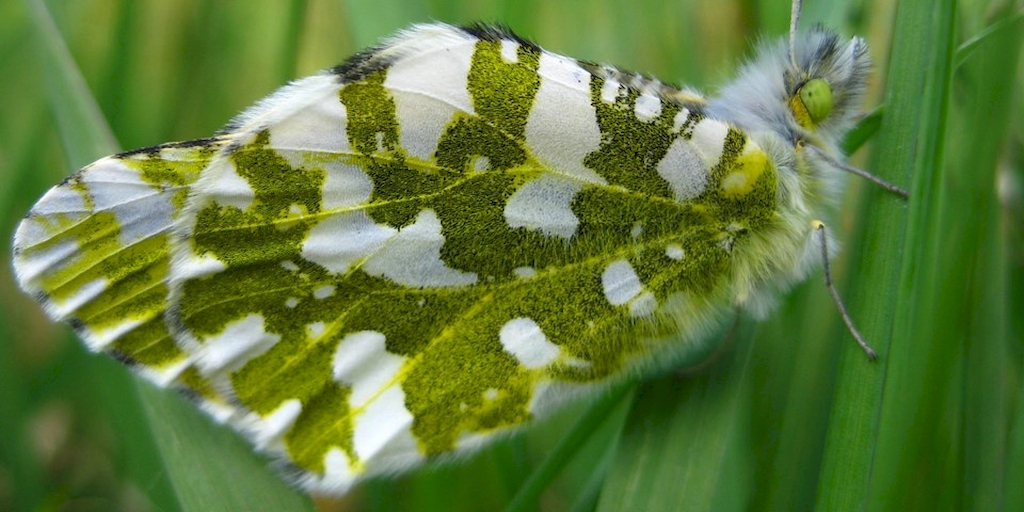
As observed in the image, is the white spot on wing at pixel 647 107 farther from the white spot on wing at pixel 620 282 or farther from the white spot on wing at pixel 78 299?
the white spot on wing at pixel 78 299

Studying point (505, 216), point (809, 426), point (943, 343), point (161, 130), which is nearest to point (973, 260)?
point (943, 343)

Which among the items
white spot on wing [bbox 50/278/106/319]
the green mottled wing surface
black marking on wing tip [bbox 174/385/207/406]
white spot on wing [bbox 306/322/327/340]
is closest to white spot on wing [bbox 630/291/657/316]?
the green mottled wing surface

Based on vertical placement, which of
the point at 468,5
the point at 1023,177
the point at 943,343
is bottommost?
the point at 943,343

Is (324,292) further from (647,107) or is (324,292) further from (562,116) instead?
Result: (647,107)

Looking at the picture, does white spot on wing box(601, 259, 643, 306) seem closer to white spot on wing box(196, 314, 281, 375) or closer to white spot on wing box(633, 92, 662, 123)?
white spot on wing box(633, 92, 662, 123)

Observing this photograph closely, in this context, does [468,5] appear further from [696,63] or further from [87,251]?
[87,251]
